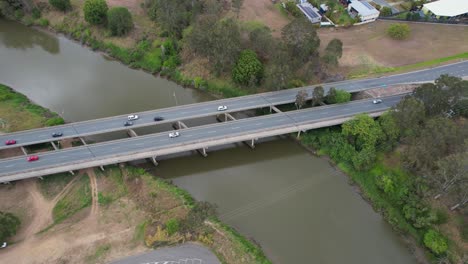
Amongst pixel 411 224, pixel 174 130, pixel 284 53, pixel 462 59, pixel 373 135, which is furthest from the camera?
pixel 462 59

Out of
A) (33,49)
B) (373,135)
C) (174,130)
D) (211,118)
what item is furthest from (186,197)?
(33,49)

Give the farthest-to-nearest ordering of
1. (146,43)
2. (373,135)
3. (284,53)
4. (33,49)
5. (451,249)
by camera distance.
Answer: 1. (33,49)
2. (146,43)
3. (284,53)
4. (373,135)
5. (451,249)

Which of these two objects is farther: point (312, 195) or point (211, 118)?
point (211, 118)

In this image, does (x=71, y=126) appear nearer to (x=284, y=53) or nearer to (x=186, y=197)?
(x=186, y=197)

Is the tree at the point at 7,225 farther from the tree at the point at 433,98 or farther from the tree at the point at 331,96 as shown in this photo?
the tree at the point at 433,98

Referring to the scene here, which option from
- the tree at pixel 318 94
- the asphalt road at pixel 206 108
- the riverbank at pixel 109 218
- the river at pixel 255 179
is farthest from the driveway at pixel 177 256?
the tree at pixel 318 94

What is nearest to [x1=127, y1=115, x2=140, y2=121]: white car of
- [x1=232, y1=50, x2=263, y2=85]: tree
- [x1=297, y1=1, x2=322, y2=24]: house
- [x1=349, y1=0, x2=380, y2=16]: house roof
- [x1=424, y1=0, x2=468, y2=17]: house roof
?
[x1=232, y1=50, x2=263, y2=85]: tree

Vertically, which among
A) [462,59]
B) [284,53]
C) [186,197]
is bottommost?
[186,197]

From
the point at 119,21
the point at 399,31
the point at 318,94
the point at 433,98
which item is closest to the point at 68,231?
the point at 318,94
